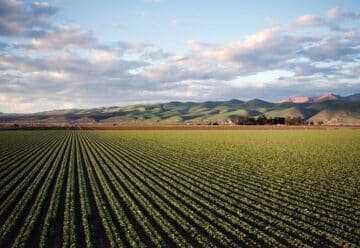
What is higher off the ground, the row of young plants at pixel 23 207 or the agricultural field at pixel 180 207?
the row of young plants at pixel 23 207

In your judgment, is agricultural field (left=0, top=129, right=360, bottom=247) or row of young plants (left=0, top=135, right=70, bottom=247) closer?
agricultural field (left=0, top=129, right=360, bottom=247)

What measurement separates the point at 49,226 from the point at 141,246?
490 centimetres

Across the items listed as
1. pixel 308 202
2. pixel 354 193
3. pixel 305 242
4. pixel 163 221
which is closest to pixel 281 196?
pixel 308 202

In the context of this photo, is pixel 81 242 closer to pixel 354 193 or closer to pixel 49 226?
pixel 49 226

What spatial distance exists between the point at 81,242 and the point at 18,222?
440cm

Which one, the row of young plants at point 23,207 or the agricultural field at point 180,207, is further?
the row of young plants at point 23,207

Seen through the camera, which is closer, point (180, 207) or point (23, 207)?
point (180, 207)

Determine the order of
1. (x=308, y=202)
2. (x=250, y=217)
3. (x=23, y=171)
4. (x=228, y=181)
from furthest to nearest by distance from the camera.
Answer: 1. (x=23, y=171)
2. (x=228, y=181)
3. (x=308, y=202)
4. (x=250, y=217)

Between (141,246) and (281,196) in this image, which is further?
(281,196)

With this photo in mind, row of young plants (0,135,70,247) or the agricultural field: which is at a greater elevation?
row of young plants (0,135,70,247)

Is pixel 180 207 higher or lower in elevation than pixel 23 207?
lower

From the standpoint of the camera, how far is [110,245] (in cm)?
1223

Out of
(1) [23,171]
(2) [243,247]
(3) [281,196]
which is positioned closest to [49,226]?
(2) [243,247]

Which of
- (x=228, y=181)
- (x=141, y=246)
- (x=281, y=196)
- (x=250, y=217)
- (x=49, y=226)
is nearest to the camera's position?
(x=141, y=246)
